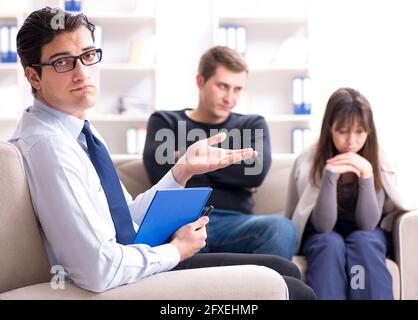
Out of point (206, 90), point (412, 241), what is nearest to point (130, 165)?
point (206, 90)

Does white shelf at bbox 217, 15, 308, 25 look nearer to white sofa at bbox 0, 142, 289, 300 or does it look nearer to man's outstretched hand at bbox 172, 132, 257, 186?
man's outstretched hand at bbox 172, 132, 257, 186

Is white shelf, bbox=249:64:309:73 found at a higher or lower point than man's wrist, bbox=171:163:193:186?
higher

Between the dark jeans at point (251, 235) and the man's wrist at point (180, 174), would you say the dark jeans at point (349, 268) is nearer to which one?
the dark jeans at point (251, 235)

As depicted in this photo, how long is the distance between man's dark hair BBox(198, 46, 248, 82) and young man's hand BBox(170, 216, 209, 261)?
1785 millimetres

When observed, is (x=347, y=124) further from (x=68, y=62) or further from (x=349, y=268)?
(x=68, y=62)

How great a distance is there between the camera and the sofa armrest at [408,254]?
2805mm

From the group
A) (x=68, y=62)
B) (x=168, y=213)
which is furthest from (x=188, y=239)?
(x=68, y=62)

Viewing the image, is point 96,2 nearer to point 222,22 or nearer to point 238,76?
point 222,22

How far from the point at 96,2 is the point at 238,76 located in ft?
9.05

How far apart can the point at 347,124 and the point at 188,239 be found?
1489 millimetres

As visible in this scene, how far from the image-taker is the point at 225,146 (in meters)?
3.17

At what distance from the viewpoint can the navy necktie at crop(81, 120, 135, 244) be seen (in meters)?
1.69

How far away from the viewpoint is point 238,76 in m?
3.40

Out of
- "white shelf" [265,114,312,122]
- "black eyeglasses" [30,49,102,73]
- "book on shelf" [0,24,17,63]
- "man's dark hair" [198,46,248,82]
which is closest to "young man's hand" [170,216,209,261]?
"black eyeglasses" [30,49,102,73]
